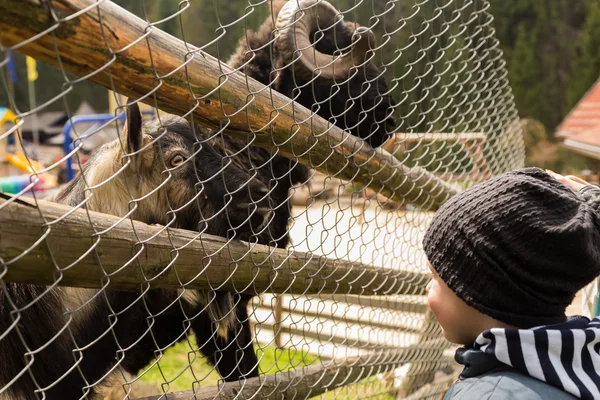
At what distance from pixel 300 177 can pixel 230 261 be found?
2.19 metres

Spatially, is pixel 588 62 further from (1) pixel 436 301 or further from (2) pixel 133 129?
(1) pixel 436 301

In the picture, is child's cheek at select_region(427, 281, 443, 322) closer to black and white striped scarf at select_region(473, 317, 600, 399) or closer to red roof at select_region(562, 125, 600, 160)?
black and white striped scarf at select_region(473, 317, 600, 399)

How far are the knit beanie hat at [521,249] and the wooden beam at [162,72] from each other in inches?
38.2

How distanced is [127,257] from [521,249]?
1.19m

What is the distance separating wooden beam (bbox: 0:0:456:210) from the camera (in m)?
1.55

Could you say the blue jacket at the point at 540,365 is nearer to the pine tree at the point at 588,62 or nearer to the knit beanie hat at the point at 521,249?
the knit beanie hat at the point at 521,249

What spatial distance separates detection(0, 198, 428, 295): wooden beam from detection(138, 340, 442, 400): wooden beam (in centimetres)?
44

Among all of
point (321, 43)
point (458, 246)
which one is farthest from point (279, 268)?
point (321, 43)

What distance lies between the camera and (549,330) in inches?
62.9

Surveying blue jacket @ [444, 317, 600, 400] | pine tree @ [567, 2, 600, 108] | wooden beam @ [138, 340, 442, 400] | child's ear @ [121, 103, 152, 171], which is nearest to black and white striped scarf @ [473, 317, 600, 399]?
blue jacket @ [444, 317, 600, 400]

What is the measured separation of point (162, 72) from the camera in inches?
77.6

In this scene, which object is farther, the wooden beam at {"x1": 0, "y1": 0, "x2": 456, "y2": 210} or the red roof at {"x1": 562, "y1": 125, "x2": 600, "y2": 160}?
the red roof at {"x1": 562, "y1": 125, "x2": 600, "y2": 160}

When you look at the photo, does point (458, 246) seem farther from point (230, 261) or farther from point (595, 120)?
point (595, 120)

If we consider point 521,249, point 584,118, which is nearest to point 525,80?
point 584,118
